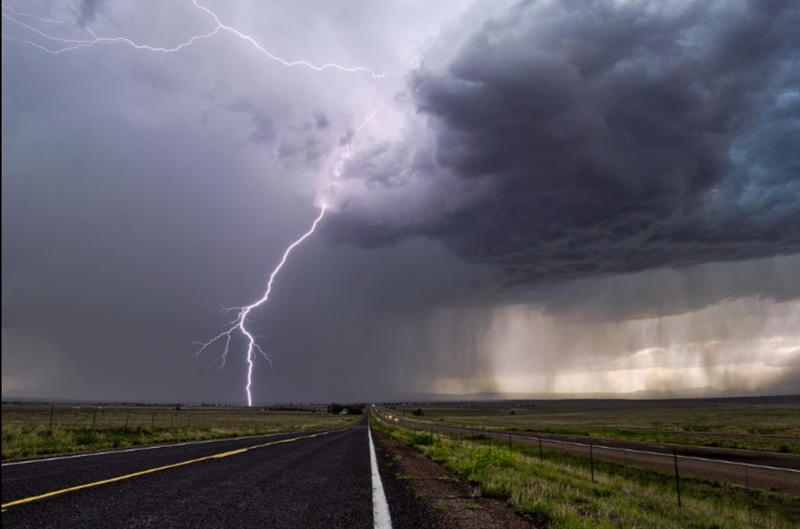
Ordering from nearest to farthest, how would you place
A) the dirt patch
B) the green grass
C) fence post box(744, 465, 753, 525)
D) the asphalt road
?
the asphalt road < the dirt patch < the green grass < fence post box(744, 465, 753, 525)

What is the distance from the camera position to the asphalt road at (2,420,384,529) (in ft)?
20.1

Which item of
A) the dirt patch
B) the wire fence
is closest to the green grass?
the dirt patch

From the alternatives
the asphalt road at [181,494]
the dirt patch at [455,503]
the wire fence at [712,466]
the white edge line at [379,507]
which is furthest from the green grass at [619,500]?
the asphalt road at [181,494]

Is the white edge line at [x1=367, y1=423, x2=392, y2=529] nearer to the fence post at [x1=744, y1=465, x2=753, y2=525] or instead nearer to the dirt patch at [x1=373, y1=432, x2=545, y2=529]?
the dirt patch at [x1=373, y1=432, x2=545, y2=529]

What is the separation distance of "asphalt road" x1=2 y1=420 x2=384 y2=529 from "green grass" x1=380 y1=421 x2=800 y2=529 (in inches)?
104

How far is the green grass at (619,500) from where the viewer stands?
8.18m

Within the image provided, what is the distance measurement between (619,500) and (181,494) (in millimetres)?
9573

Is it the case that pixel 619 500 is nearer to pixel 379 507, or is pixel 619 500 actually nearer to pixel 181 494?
pixel 379 507

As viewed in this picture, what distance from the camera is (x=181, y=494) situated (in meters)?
7.95

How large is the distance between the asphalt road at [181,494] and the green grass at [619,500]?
2.65 metres

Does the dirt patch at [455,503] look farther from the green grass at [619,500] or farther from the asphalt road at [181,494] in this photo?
the asphalt road at [181,494]

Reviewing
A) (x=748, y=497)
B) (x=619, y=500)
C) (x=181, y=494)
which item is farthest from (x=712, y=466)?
(x=181, y=494)

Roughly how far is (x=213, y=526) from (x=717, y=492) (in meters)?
21.0

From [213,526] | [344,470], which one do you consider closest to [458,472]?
[344,470]
